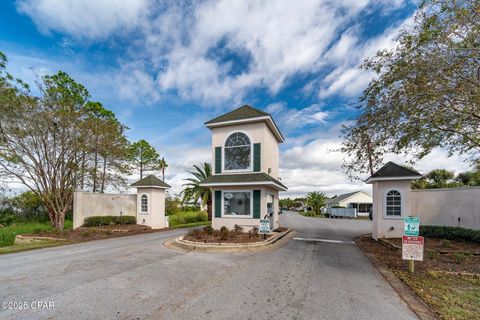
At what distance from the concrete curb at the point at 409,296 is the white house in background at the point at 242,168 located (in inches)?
258

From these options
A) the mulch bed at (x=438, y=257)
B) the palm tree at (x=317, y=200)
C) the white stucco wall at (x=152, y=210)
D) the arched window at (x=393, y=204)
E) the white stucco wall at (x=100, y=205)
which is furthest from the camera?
the palm tree at (x=317, y=200)

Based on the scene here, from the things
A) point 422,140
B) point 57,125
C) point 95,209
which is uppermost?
point 57,125

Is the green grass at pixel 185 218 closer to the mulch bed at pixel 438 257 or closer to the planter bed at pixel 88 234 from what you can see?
the planter bed at pixel 88 234

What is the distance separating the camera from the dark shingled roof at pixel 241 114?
13.7 meters

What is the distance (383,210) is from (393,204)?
0.59m

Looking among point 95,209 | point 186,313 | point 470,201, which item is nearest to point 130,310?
point 186,313

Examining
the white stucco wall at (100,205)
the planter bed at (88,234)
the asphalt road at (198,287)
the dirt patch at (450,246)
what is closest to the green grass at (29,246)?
the planter bed at (88,234)

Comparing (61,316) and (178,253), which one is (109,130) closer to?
(178,253)

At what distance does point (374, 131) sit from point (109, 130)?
17.8 m

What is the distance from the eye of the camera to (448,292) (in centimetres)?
530

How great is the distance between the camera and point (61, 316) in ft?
13.5

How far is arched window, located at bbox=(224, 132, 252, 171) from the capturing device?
13992 mm

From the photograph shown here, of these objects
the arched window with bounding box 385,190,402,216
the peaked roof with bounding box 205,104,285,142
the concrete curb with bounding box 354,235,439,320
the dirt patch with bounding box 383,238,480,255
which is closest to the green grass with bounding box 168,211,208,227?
the peaked roof with bounding box 205,104,285,142

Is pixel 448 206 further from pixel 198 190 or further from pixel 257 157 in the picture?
pixel 198 190
